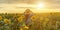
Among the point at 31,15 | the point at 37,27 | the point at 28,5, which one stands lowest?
the point at 37,27

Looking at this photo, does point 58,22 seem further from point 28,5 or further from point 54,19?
point 28,5

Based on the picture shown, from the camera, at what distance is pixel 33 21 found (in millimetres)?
1369

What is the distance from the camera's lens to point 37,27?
4.46 ft

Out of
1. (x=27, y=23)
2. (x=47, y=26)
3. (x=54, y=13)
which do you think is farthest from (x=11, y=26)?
(x=54, y=13)

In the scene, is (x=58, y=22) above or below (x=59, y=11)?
below

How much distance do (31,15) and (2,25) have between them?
0.37 m

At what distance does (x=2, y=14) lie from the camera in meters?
1.39

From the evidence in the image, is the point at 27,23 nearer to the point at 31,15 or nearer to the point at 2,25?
the point at 31,15

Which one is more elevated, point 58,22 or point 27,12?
point 27,12

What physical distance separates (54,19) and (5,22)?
1.96ft

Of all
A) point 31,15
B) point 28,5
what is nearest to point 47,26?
point 31,15

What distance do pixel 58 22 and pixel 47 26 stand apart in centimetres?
14

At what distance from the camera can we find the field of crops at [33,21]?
53.4 inches

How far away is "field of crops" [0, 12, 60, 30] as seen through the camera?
4.45 ft
